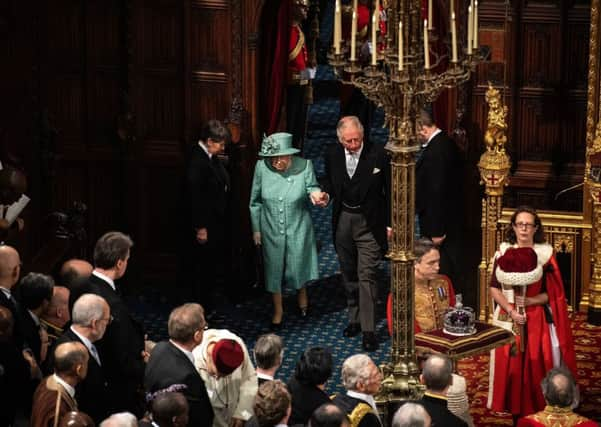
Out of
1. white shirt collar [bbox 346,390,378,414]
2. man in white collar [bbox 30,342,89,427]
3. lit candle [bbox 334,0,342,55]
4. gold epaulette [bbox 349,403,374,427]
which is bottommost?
gold epaulette [bbox 349,403,374,427]

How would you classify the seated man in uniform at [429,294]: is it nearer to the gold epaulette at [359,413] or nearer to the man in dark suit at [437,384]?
the man in dark suit at [437,384]

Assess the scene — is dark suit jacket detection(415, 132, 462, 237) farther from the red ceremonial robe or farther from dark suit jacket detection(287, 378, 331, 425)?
dark suit jacket detection(287, 378, 331, 425)

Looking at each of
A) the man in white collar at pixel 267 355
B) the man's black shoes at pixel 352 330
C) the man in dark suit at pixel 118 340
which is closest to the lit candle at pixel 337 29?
the man in white collar at pixel 267 355

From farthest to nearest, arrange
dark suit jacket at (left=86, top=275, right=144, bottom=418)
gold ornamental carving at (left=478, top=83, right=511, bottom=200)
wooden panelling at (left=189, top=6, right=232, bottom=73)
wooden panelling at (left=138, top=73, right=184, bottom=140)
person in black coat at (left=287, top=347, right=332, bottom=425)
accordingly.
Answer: wooden panelling at (left=138, top=73, right=184, bottom=140) → wooden panelling at (left=189, top=6, right=232, bottom=73) → gold ornamental carving at (left=478, top=83, right=511, bottom=200) → dark suit jacket at (left=86, top=275, right=144, bottom=418) → person in black coat at (left=287, top=347, right=332, bottom=425)

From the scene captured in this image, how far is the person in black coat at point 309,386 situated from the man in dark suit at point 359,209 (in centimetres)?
351

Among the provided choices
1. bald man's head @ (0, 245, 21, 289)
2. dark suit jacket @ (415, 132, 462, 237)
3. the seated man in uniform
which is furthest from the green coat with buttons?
bald man's head @ (0, 245, 21, 289)

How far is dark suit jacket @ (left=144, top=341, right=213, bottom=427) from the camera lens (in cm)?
866

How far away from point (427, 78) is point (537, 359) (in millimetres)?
2932

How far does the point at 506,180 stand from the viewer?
482 inches

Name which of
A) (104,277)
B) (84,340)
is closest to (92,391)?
(84,340)

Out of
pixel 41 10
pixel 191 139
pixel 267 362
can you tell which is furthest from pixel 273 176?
pixel 267 362

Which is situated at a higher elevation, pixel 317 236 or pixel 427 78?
pixel 427 78

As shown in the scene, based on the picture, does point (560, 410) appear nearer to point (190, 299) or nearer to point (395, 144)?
point (395, 144)

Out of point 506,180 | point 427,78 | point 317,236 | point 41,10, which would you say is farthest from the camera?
point 317,236
